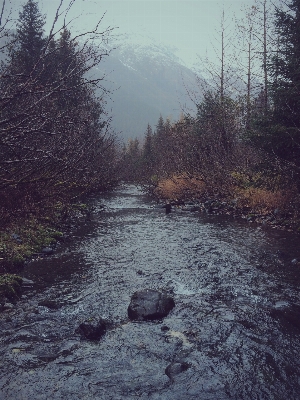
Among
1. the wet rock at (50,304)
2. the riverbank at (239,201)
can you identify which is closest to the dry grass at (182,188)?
the riverbank at (239,201)

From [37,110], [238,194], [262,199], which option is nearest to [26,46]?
[37,110]

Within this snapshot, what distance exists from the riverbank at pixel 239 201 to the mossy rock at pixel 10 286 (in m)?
9.51

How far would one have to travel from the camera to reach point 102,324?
5.46 m

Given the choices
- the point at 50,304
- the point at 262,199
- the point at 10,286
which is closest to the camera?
the point at 50,304

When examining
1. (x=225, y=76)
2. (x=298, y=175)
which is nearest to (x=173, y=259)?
(x=298, y=175)

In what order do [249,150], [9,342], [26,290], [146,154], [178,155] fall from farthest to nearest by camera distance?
[146,154], [178,155], [249,150], [26,290], [9,342]

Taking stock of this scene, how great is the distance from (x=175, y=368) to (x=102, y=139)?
15922mm

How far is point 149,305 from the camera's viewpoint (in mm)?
6027

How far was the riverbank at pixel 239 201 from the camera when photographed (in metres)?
13.4

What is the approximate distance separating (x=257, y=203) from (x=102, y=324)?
37.9ft

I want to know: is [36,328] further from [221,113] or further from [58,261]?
[221,113]

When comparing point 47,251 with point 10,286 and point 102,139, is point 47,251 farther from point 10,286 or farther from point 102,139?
point 102,139

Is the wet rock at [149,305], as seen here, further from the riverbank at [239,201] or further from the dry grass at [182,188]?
the dry grass at [182,188]

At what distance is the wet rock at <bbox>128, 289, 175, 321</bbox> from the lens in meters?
5.86
